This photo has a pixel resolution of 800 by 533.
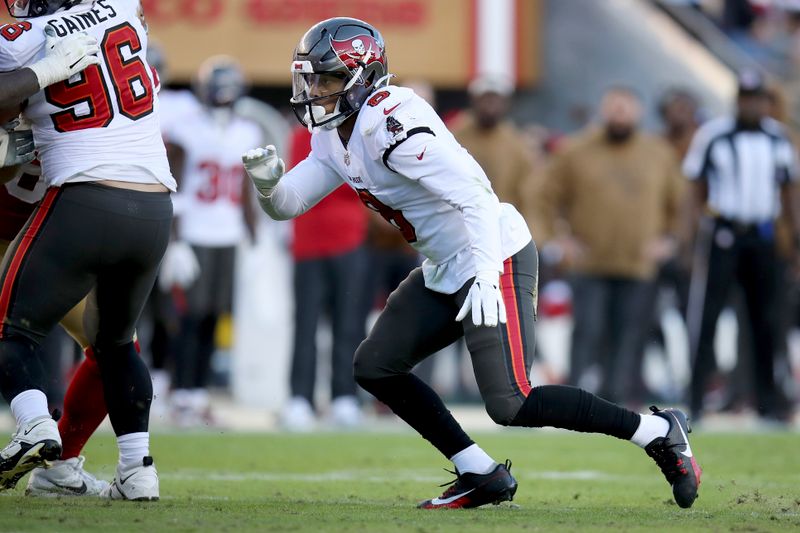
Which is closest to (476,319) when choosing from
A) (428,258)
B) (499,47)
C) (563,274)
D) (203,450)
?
(428,258)

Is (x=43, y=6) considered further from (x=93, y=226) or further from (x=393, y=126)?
(x=393, y=126)

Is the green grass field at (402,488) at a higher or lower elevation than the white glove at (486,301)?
lower

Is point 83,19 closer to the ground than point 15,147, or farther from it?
farther from it

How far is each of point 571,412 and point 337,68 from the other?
56.3 inches

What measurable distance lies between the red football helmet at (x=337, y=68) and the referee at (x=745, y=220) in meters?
4.68

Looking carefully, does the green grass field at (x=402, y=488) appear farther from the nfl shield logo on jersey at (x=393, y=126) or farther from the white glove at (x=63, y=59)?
the white glove at (x=63, y=59)

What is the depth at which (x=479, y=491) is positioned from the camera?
17.0 ft

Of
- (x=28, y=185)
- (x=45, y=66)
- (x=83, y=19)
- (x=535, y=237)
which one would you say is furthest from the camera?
→ (x=535, y=237)

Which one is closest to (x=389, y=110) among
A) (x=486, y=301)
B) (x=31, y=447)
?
(x=486, y=301)

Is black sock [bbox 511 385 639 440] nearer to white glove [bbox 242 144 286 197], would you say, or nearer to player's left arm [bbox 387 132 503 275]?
player's left arm [bbox 387 132 503 275]

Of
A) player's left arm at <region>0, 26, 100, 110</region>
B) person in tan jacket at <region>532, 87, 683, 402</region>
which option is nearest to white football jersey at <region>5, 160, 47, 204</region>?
player's left arm at <region>0, 26, 100, 110</region>

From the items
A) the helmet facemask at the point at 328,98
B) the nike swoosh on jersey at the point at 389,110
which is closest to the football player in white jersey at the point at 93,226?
the helmet facemask at the point at 328,98

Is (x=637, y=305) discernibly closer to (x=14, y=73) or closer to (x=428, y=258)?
(x=428, y=258)

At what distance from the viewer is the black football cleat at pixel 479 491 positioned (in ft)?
17.0
